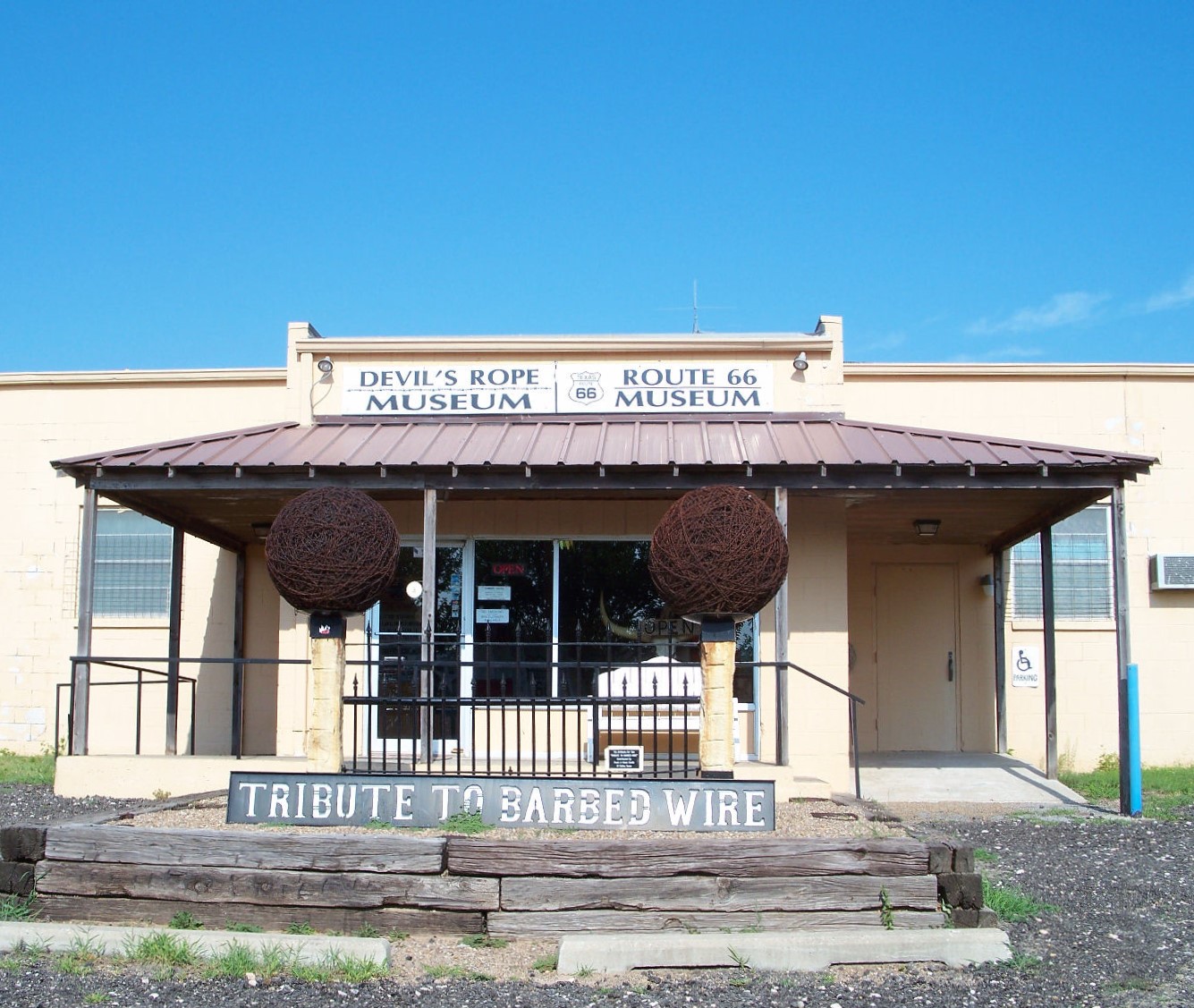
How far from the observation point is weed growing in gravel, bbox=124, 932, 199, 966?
5879mm

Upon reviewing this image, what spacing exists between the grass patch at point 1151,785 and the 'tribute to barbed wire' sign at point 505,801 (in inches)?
204

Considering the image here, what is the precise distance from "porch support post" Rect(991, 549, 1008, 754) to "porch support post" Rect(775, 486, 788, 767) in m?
4.21

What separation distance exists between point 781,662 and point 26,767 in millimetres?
8335

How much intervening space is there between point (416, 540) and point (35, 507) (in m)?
5.71

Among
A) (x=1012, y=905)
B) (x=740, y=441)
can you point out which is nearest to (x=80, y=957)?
(x=1012, y=905)

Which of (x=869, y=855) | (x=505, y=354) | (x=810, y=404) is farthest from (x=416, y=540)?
(x=869, y=855)

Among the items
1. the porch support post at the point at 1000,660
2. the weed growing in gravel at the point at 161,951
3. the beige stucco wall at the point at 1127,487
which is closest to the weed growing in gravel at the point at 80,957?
the weed growing in gravel at the point at 161,951

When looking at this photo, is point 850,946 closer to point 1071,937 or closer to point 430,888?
point 1071,937

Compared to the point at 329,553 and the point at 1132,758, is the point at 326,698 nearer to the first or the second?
the point at 329,553

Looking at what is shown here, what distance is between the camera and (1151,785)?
12125 mm

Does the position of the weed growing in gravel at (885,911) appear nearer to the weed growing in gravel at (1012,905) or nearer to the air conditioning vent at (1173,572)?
the weed growing in gravel at (1012,905)

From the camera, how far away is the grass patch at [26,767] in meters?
12.2

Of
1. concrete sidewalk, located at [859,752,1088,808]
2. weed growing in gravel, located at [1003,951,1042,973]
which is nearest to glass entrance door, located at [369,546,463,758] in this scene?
concrete sidewalk, located at [859,752,1088,808]

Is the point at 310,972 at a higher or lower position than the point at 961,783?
lower
